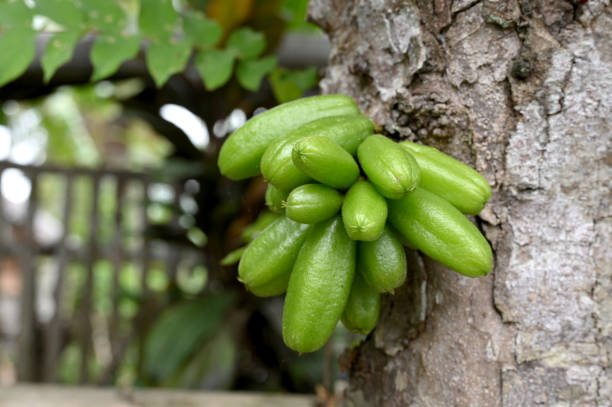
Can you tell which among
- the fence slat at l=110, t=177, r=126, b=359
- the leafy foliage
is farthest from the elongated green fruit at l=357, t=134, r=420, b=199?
the fence slat at l=110, t=177, r=126, b=359

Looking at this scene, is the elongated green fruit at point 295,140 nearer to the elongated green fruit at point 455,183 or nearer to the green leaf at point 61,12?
the elongated green fruit at point 455,183

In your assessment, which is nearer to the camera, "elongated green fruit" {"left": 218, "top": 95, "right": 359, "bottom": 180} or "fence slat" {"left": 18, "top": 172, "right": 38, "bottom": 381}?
"elongated green fruit" {"left": 218, "top": 95, "right": 359, "bottom": 180}

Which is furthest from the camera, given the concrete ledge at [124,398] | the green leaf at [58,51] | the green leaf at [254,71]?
the concrete ledge at [124,398]

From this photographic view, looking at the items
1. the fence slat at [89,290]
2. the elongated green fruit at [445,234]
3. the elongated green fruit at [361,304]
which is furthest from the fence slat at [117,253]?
the elongated green fruit at [445,234]

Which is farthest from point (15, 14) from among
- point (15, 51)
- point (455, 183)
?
point (455, 183)

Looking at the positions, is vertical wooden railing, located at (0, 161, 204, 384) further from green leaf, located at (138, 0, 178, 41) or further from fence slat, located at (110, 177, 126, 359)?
green leaf, located at (138, 0, 178, 41)

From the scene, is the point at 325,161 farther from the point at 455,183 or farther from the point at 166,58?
the point at 166,58
